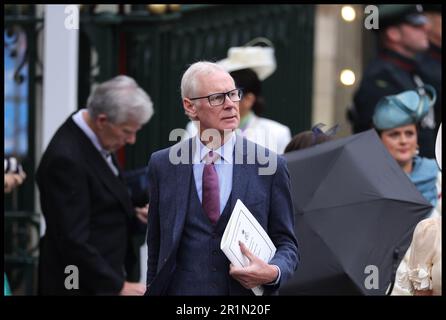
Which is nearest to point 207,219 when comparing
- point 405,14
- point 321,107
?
point 405,14

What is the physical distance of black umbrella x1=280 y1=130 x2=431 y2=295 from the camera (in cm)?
637

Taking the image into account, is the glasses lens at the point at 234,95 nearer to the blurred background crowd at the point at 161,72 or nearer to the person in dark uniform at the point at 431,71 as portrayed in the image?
the blurred background crowd at the point at 161,72

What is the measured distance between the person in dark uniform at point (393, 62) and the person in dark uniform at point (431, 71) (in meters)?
0.12

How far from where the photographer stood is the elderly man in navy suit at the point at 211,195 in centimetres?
539

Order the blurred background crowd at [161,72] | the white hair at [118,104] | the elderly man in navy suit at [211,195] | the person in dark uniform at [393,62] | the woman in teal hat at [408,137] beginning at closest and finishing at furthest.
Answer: the elderly man in navy suit at [211,195] → the white hair at [118,104] → the woman in teal hat at [408,137] → the blurred background crowd at [161,72] → the person in dark uniform at [393,62]

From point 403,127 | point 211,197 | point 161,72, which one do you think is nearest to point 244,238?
point 211,197

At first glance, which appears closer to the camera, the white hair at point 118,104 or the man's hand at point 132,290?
the man's hand at point 132,290

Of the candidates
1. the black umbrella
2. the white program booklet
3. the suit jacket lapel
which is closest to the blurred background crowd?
the black umbrella

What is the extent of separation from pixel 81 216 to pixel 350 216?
4.95 feet

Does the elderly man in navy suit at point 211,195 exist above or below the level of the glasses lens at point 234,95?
below

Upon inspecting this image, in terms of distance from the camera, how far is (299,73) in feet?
33.6

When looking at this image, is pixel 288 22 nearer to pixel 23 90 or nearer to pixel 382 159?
pixel 23 90

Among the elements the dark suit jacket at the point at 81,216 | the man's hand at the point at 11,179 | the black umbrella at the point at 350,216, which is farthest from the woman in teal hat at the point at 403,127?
the man's hand at the point at 11,179
